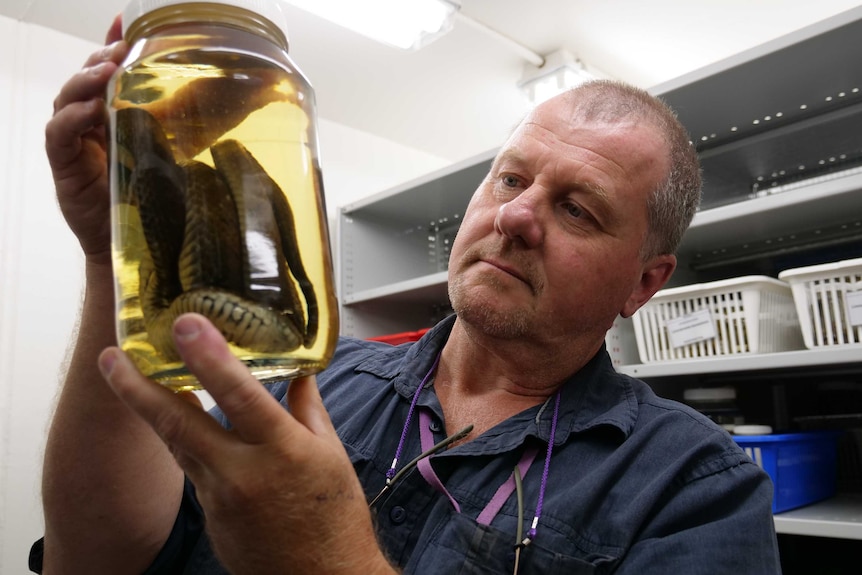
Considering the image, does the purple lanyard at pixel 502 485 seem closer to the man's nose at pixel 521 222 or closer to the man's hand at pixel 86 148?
the man's nose at pixel 521 222

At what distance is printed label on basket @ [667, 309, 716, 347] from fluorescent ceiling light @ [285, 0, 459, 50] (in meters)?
1.09

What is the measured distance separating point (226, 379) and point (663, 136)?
90 centimetres

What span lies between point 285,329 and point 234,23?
0.74 ft

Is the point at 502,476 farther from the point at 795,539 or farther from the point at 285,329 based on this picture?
the point at 795,539

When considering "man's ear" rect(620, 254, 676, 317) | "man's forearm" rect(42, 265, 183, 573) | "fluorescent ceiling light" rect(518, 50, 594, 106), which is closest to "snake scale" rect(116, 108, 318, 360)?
"man's forearm" rect(42, 265, 183, 573)

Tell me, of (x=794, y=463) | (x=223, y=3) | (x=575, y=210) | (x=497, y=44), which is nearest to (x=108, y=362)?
(x=223, y=3)

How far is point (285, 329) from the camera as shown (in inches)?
→ 16.5

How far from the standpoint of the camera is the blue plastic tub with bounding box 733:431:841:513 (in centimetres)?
139

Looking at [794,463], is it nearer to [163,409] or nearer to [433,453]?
[433,453]

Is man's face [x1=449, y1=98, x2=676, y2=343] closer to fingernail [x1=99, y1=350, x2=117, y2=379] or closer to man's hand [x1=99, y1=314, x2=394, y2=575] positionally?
man's hand [x1=99, y1=314, x2=394, y2=575]

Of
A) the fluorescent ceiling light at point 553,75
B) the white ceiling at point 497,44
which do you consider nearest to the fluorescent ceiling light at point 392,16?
the white ceiling at point 497,44

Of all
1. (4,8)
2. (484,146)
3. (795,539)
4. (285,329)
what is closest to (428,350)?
(285,329)

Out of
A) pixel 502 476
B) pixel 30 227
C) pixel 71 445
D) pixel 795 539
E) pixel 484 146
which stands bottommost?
pixel 795 539

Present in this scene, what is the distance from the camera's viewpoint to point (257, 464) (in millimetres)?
442
